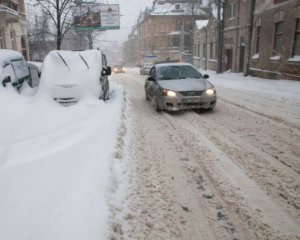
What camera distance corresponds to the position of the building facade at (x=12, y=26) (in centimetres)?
1994

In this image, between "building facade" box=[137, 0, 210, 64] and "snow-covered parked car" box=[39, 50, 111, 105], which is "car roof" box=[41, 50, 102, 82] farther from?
"building facade" box=[137, 0, 210, 64]

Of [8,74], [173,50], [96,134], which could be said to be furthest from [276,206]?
[173,50]

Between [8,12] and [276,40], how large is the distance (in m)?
17.5

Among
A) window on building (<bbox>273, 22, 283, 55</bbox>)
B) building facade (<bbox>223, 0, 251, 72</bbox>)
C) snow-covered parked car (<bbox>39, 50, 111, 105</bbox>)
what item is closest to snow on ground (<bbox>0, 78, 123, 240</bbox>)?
snow-covered parked car (<bbox>39, 50, 111, 105</bbox>)

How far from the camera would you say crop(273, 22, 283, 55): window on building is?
59.3 feet

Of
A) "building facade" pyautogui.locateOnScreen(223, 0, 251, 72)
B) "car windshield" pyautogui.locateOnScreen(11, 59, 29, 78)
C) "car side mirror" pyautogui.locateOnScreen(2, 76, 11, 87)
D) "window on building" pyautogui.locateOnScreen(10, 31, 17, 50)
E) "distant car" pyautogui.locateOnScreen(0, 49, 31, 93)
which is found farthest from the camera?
"building facade" pyautogui.locateOnScreen(223, 0, 251, 72)

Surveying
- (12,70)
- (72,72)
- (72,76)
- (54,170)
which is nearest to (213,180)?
(54,170)

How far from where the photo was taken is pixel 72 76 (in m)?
9.40

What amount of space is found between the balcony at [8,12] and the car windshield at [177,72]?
13657mm

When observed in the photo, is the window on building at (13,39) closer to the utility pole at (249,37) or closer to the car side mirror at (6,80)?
the car side mirror at (6,80)

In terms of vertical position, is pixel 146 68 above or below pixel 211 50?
below

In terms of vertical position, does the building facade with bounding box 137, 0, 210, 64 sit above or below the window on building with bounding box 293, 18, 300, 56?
above

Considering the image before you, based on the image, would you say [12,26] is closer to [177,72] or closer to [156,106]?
[177,72]

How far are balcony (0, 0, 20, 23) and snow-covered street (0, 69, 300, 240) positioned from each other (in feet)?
44.7
